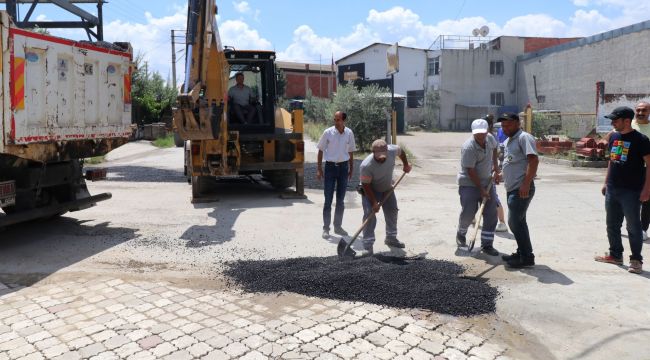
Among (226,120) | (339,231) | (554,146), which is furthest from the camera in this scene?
(554,146)

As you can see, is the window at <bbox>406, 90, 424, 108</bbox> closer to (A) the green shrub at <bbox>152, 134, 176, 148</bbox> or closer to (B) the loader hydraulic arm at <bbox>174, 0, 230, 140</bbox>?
(A) the green shrub at <bbox>152, 134, 176, 148</bbox>

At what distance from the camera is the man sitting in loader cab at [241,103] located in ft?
34.7

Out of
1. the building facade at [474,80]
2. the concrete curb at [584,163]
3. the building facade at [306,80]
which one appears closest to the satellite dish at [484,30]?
the building facade at [474,80]

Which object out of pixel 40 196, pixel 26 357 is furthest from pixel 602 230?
pixel 40 196

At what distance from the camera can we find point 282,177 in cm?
1123

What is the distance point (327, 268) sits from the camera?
5.49 meters

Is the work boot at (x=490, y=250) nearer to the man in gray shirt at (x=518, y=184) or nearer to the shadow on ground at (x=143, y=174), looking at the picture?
the man in gray shirt at (x=518, y=184)

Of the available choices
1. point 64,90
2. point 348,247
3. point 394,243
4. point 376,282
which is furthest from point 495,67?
point 376,282

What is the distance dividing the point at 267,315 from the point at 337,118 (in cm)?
378

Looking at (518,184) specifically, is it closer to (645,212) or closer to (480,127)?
(480,127)

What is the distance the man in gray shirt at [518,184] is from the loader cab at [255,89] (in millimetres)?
5853

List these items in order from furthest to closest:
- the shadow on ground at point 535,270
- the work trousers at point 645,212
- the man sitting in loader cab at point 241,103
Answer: the man sitting in loader cab at point 241,103 < the work trousers at point 645,212 < the shadow on ground at point 535,270

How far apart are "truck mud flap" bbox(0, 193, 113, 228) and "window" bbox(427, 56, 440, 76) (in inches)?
1597

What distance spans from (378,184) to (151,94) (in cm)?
2827
